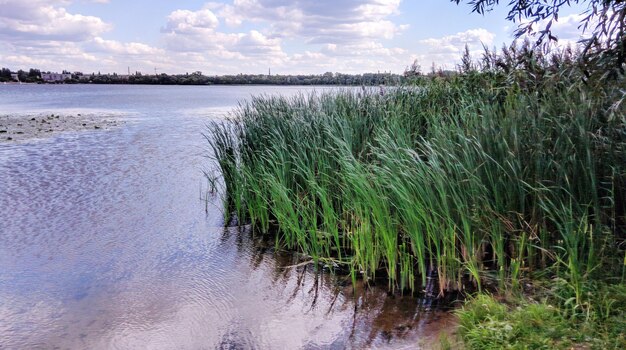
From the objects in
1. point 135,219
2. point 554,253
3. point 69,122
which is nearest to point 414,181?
point 554,253

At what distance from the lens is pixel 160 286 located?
21.7 feet

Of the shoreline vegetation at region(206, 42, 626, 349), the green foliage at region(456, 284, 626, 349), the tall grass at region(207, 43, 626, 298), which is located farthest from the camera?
the tall grass at region(207, 43, 626, 298)

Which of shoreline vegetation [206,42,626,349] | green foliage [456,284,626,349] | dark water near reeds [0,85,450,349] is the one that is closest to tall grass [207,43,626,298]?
shoreline vegetation [206,42,626,349]

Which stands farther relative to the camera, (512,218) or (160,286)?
(160,286)

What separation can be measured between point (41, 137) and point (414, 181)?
1948cm

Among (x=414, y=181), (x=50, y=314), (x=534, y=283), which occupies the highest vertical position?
(x=414, y=181)

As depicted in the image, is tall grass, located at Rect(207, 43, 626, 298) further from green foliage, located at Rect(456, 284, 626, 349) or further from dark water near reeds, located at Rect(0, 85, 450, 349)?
dark water near reeds, located at Rect(0, 85, 450, 349)

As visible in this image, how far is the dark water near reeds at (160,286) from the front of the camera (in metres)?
5.11

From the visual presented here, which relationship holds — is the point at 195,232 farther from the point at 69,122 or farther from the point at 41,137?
the point at 69,122

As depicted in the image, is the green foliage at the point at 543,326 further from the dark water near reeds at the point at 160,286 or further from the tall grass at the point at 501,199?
the dark water near reeds at the point at 160,286

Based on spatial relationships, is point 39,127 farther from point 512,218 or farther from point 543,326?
point 543,326

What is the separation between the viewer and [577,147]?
529cm

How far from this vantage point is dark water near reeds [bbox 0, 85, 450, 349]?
5.11m

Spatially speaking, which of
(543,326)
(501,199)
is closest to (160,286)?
(501,199)
